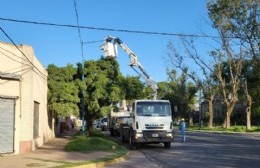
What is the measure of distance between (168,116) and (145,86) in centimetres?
836

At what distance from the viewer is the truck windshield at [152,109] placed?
2533cm

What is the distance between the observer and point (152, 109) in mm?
25453

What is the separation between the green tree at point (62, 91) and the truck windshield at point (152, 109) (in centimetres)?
657

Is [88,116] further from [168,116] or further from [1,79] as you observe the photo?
[1,79]

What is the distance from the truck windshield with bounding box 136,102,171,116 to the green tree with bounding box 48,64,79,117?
657cm

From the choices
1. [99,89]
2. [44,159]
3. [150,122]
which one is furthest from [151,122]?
[44,159]

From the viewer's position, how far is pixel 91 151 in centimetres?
2244

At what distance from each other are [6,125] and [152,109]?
324 inches

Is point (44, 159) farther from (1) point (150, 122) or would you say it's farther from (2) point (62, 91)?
(2) point (62, 91)

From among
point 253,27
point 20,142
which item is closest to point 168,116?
point 20,142

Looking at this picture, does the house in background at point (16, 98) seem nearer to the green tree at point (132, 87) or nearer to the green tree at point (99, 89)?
the green tree at point (99, 89)

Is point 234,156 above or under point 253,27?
under

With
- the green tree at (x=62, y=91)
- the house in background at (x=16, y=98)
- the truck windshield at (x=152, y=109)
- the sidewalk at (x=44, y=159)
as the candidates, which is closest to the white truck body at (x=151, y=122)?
the truck windshield at (x=152, y=109)

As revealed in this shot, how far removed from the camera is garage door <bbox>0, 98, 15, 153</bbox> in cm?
2023
